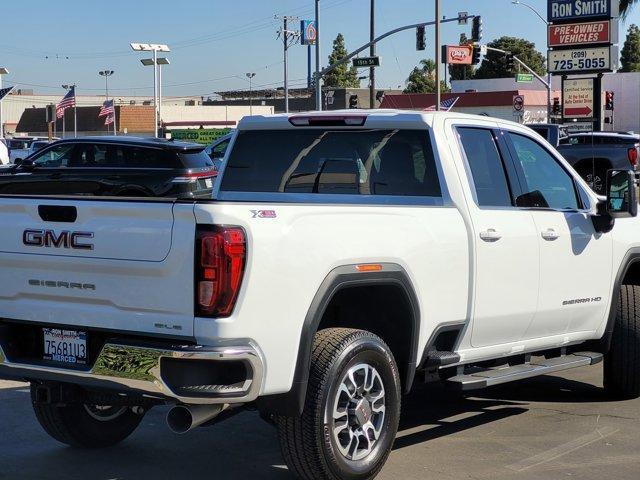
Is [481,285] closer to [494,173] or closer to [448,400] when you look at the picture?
[494,173]

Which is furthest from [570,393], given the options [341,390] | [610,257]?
[341,390]

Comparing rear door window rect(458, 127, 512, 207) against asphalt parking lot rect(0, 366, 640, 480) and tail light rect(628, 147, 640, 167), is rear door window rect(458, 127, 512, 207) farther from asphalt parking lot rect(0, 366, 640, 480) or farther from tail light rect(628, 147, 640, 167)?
tail light rect(628, 147, 640, 167)

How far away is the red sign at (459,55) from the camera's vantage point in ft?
165

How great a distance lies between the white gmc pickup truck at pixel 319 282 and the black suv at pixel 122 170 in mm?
11514

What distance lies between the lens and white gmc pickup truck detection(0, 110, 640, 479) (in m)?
4.61

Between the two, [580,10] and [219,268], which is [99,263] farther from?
[580,10]

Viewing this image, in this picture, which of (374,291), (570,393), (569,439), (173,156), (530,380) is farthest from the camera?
(173,156)

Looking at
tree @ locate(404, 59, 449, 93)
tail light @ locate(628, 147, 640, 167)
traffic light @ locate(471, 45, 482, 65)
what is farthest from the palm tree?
tree @ locate(404, 59, 449, 93)

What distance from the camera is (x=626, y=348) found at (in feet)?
24.3

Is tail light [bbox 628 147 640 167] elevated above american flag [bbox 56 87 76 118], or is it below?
below

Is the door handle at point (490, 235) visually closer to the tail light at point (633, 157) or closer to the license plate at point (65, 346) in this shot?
the license plate at point (65, 346)

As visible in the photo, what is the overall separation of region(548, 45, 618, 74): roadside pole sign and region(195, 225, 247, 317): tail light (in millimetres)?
33554

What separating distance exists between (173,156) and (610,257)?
12308 millimetres

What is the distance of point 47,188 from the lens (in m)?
19.1
